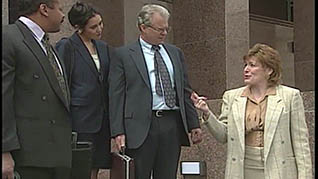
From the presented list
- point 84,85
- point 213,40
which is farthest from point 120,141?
point 213,40

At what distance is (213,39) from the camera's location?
40.8ft

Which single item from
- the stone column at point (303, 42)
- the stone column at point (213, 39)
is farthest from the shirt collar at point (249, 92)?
the stone column at point (303, 42)

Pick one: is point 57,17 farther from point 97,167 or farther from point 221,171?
point 221,171

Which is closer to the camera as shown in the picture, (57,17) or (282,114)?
(57,17)

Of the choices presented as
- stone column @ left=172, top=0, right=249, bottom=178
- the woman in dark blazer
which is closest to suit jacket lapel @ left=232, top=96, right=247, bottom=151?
the woman in dark blazer

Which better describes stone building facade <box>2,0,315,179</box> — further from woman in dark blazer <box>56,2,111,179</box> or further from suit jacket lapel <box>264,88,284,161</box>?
suit jacket lapel <box>264,88,284,161</box>

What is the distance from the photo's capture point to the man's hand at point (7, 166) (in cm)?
523

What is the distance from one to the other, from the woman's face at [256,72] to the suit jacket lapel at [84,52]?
1.27 m

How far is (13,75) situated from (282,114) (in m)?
2.41

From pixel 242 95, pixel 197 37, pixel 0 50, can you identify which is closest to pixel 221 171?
pixel 242 95

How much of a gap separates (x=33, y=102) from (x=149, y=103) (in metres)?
1.54

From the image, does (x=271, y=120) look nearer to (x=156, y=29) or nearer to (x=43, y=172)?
(x=156, y=29)

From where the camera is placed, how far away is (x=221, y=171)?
963 centimetres

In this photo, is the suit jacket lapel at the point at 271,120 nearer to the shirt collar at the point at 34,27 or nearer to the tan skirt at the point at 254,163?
the tan skirt at the point at 254,163
